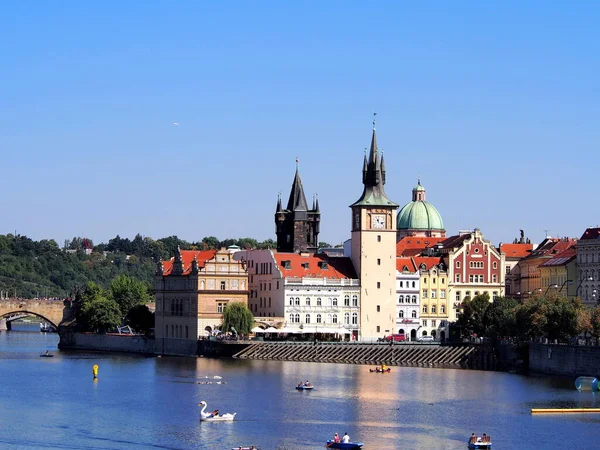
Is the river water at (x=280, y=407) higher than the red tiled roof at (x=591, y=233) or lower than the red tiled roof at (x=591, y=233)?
lower

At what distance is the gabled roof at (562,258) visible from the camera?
16350 cm

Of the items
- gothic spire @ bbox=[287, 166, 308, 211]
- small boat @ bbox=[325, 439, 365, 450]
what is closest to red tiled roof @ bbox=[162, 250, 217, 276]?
gothic spire @ bbox=[287, 166, 308, 211]

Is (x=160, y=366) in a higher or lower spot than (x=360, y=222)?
lower

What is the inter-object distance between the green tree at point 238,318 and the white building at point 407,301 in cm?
1766

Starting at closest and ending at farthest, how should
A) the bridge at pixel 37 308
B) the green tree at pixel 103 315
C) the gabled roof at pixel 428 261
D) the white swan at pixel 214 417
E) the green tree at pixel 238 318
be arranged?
1. the white swan at pixel 214 417
2. the green tree at pixel 238 318
3. the gabled roof at pixel 428 261
4. the green tree at pixel 103 315
5. the bridge at pixel 37 308

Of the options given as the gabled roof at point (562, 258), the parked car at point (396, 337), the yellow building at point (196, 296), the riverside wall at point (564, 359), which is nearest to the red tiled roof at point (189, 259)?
the yellow building at point (196, 296)

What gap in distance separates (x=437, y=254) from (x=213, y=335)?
31878 millimetres

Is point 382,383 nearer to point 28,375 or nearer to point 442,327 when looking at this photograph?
point 28,375

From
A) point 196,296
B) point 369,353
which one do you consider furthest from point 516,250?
point 369,353

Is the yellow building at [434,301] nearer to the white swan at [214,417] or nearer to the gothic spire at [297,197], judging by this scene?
the gothic spire at [297,197]

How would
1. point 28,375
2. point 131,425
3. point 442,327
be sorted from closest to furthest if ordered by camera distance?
point 131,425 → point 28,375 → point 442,327

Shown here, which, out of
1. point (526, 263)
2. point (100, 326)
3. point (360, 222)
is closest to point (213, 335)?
point (360, 222)

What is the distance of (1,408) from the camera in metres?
96.1

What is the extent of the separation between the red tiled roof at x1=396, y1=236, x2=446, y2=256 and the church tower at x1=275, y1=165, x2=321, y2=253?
39.8 ft
